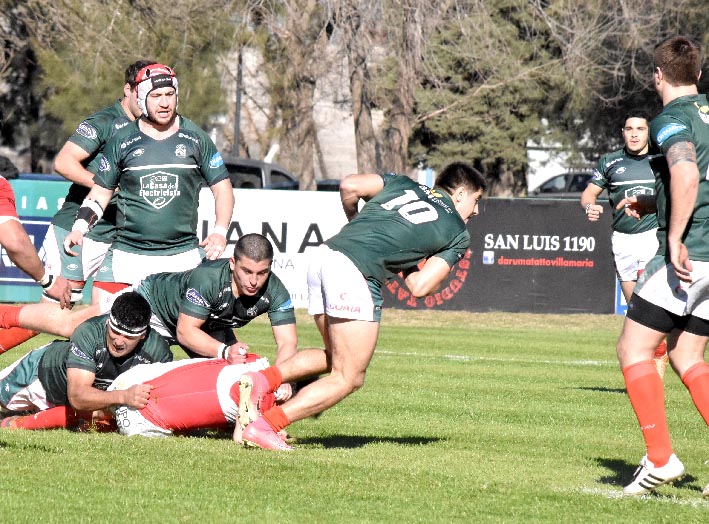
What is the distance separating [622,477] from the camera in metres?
6.90

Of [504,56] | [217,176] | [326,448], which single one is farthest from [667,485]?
[504,56]

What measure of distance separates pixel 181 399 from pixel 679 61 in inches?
135

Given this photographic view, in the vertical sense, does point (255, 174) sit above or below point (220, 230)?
above

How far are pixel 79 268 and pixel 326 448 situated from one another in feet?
9.38

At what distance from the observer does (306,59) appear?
79.0ft

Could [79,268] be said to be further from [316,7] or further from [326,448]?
[316,7]

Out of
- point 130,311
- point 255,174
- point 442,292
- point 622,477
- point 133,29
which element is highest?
point 133,29

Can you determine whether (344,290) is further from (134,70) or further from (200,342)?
(134,70)

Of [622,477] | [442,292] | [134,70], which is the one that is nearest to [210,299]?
[134,70]

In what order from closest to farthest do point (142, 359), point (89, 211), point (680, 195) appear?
point (680, 195) < point (142, 359) < point (89, 211)

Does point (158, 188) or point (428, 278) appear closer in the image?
point (428, 278)

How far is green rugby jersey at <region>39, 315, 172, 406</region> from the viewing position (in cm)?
766

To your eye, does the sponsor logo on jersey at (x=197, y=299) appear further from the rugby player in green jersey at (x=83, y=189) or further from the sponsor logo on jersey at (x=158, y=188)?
the rugby player in green jersey at (x=83, y=189)

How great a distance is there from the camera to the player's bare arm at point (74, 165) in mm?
9141
